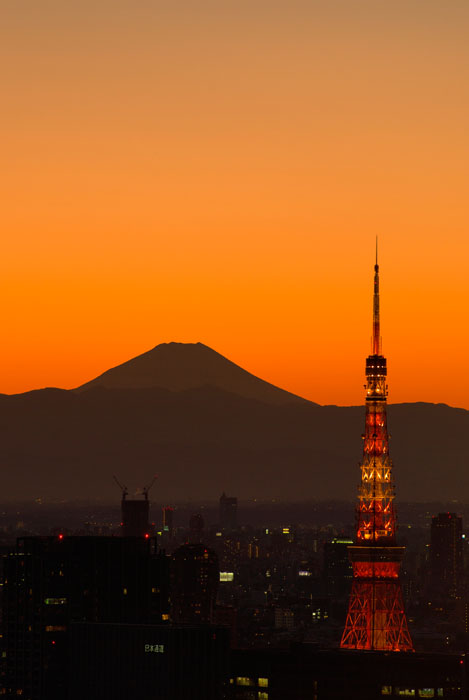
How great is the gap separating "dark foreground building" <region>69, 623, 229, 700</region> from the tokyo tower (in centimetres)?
1946

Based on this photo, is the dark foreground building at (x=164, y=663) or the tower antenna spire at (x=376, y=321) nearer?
the dark foreground building at (x=164, y=663)

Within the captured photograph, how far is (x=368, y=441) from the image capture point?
405ft

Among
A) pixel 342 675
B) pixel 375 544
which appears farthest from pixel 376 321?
pixel 342 675

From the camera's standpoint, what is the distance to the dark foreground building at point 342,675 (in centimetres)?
10194

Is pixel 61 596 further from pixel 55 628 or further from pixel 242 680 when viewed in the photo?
pixel 242 680

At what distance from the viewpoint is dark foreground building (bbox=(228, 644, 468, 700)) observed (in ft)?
334

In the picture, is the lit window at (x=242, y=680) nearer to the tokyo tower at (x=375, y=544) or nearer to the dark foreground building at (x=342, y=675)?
the dark foreground building at (x=342, y=675)

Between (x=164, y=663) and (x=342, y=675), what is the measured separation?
36.7ft

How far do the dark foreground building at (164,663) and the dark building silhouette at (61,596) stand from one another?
579cm

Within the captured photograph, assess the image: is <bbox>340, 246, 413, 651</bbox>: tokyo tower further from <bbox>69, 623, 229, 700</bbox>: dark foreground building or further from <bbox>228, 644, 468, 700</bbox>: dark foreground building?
<bbox>69, 623, 229, 700</bbox>: dark foreground building

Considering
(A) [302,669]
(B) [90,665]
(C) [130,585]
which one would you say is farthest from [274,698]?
(C) [130,585]

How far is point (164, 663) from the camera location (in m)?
101

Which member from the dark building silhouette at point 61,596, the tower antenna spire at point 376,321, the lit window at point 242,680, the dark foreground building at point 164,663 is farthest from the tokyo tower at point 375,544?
the dark foreground building at point 164,663

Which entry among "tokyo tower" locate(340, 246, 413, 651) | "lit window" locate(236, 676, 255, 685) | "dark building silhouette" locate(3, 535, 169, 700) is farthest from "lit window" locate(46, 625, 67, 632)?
"tokyo tower" locate(340, 246, 413, 651)
